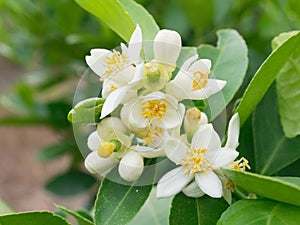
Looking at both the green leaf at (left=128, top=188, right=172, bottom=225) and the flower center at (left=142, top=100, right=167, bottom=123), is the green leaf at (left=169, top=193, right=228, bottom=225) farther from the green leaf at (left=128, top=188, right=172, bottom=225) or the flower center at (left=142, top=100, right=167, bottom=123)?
the green leaf at (left=128, top=188, right=172, bottom=225)

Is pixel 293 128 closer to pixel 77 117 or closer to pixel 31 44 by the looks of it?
pixel 77 117

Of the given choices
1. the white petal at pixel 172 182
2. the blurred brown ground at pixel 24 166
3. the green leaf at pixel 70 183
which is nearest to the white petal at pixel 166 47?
the white petal at pixel 172 182

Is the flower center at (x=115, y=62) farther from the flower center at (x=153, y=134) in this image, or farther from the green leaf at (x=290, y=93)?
the green leaf at (x=290, y=93)

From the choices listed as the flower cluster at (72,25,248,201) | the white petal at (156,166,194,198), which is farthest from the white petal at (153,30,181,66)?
the white petal at (156,166,194,198)

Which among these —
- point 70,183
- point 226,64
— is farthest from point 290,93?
point 70,183

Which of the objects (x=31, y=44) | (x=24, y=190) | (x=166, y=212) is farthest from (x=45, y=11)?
(x=24, y=190)

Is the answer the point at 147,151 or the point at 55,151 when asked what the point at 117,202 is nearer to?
the point at 147,151

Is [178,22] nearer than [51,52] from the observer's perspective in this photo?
Yes
